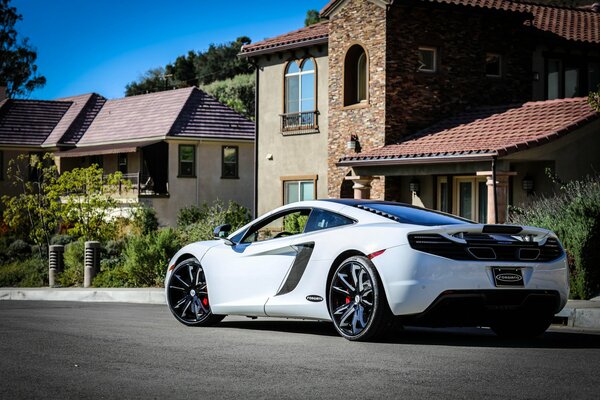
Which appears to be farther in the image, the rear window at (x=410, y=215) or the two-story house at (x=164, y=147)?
the two-story house at (x=164, y=147)

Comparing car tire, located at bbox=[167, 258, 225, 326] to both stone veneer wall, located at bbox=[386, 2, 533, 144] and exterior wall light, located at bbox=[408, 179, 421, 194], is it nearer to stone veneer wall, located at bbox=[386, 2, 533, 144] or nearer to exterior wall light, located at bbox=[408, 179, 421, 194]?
exterior wall light, located at bbox=[408, 179, 421, 194]

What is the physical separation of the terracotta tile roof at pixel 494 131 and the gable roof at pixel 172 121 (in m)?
20.0

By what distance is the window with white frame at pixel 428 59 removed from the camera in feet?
92.1

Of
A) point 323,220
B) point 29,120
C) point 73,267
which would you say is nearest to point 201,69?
point 29,120

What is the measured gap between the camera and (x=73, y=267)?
2414 cm

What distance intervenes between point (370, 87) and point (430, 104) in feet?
5.74

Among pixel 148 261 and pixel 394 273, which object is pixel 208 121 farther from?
pixel 394 273

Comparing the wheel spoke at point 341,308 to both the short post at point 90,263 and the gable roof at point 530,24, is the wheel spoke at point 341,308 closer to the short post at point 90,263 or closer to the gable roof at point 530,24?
the short post at point 90,263

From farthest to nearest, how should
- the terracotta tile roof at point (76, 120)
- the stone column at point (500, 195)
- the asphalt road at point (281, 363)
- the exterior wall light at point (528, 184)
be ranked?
the terracotta tile roof at point (76, 120) → the exterior wall light at point (528, 184) → the stone column at point (500, 195) → the asphalt road at point (281, 363)

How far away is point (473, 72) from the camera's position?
28734 millimetres

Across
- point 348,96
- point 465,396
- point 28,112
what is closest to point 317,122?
point 348,96

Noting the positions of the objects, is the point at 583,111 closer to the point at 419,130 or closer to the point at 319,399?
the point at 419,130

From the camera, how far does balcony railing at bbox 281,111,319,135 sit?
99.7ft

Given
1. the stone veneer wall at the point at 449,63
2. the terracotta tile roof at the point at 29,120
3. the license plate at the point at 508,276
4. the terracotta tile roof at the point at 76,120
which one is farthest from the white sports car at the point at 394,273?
the terracotta tile roof at the point at 29,120
